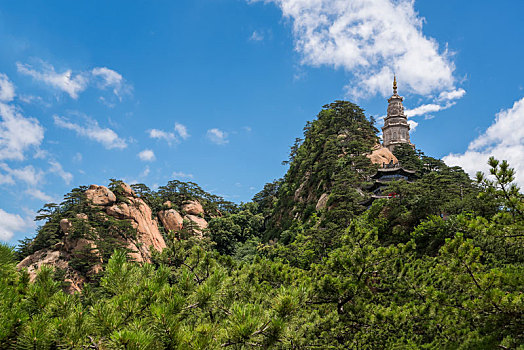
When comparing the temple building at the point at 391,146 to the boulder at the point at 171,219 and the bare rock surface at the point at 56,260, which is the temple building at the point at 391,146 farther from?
the bare rock surface at the point at 56,260

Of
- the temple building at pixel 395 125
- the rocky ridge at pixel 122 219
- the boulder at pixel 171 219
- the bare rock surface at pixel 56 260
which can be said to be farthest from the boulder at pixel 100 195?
the temple building at pixel 395 125

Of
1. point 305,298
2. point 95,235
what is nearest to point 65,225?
point 95,235

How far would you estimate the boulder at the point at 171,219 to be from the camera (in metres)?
37.5

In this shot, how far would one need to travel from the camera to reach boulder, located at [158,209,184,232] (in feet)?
123

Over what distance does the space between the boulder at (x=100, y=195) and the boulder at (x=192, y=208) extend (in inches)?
466

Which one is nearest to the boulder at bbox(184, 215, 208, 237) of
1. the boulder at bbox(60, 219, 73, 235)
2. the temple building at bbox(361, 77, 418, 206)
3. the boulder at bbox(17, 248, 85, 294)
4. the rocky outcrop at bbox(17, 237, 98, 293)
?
the rocky outcrop at bbox(17, 237, 98, 293)

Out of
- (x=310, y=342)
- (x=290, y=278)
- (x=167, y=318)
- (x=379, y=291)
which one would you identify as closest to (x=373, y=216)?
(x=379, y=291)

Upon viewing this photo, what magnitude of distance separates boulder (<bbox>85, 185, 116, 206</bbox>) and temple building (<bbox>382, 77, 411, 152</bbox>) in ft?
116

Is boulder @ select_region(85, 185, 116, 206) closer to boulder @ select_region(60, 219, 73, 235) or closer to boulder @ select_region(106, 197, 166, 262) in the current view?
boulder @ select_region(106, 197, 166, 262)

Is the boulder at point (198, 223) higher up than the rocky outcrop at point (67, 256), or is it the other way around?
the boulder at point (198, 223)

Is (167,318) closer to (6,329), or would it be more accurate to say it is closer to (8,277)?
(6,329)

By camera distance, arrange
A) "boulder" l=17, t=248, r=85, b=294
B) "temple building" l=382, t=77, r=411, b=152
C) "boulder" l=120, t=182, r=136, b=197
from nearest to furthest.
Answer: "boulder" l=17, t=248, r=85, b=294 < "boulder" l=120, t=182, r=136, b=197 < "temple building" l=382, t=77, r=411, b=152

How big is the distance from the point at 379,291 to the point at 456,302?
2312 mm

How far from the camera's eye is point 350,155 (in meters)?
34.8
